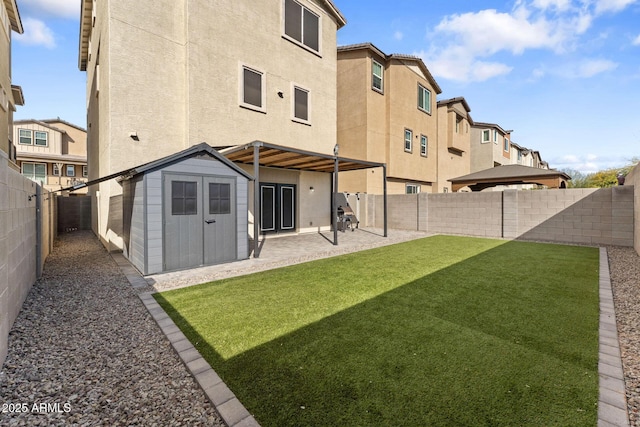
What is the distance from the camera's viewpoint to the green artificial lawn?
2273mm

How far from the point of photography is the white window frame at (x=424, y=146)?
19866 mm

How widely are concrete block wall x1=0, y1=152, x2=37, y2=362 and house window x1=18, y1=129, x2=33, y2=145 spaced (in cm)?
2553

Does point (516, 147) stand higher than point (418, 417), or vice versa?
point (516, 147)

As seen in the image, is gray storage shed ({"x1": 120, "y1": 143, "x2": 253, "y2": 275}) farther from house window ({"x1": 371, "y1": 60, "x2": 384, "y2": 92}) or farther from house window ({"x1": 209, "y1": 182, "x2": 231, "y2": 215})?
house window ({"x1": 371, "y1": 60, "x2": 384, "y2": 92})

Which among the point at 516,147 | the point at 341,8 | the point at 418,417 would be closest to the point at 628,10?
the point at 341,8

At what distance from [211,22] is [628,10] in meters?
13.8

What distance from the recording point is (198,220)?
22.2ft

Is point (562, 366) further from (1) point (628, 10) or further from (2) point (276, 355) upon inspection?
(1) point (628, 10)

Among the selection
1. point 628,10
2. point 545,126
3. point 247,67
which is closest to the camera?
point 628,10

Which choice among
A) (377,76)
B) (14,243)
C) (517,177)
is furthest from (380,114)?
(14,243)

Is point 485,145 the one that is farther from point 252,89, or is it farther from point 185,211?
point 185,211

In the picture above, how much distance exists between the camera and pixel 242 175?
7.55m

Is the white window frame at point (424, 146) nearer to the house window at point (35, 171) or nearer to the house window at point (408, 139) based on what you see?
the house window at point (408, 139)

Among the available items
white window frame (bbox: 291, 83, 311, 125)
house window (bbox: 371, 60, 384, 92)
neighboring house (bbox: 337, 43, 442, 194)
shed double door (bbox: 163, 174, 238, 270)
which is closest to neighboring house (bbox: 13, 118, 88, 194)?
white window frame (bbox: 291, 83, 311, 125)
